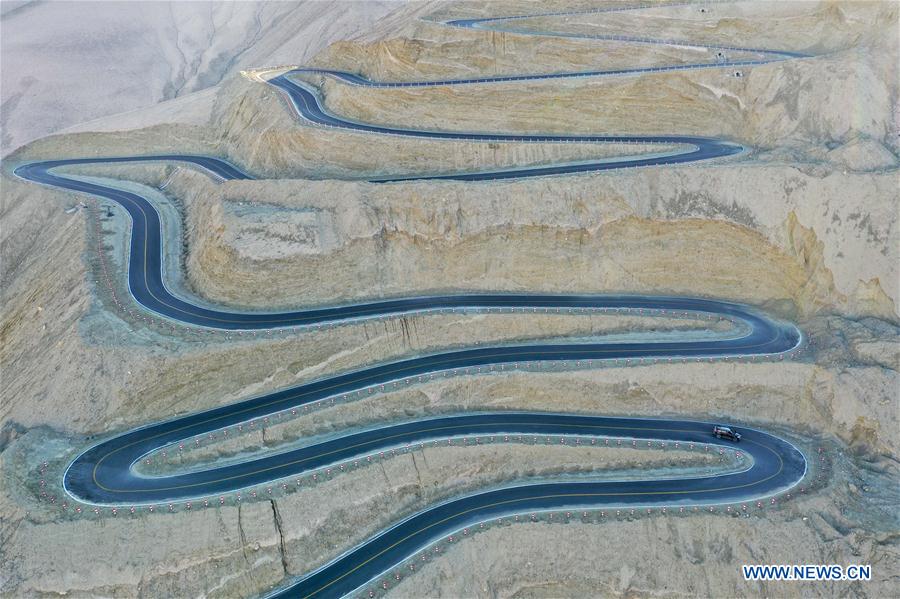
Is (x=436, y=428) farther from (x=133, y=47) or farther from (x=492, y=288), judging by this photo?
(x=133, y=47)

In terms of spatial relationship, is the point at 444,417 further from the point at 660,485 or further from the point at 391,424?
the point at 660,485

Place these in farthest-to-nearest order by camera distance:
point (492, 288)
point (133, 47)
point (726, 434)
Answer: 1. point (133, 47)
2. point (492, 288)
3. point (726, 434)

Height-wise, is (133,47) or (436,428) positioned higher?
(133,47)

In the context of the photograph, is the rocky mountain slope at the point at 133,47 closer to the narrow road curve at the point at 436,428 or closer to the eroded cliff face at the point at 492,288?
the eroded cliff face at the point at 492,288

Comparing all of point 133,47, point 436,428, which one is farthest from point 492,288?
point 133,47

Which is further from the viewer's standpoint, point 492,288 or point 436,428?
point 492,288

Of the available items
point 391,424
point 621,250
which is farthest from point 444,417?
point 621,250

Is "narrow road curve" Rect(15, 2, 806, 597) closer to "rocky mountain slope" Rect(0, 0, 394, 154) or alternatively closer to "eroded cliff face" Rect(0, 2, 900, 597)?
"eroded cliff face" Rect(0, 2, 900, 597)

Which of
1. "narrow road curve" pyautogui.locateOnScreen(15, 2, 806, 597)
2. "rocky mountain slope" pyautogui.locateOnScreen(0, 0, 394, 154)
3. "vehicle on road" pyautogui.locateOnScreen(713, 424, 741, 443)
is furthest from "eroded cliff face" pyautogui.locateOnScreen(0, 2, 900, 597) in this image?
"rocky mountain slope" pyautogui.locateOnScreen(0, 0, 394, 154)
